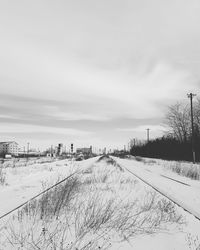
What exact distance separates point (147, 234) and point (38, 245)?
2.16 metres

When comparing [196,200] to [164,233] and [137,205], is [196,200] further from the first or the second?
[164,233]

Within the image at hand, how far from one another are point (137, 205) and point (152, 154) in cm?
6340

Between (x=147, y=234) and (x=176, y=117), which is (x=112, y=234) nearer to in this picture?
(x=147, y=234)

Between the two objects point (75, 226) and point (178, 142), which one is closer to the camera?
point (75, 226)

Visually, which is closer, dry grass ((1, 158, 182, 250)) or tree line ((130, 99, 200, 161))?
dry grass ((1, 158, 182, 250))

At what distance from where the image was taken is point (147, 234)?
214 inches

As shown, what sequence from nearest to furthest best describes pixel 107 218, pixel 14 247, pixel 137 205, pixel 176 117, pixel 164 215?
1. pixel 14 247
2. pixel 107 218
3. pixel 164 215
4. pixel 137 205
5. pixel 176 117

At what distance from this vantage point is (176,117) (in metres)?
69.8

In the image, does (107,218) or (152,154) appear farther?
(152,154)

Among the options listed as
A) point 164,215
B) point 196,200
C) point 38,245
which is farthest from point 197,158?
point 38,245

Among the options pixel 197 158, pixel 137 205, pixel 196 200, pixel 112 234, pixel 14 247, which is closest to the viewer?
pixel 14 247

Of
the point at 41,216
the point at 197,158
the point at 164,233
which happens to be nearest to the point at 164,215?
the point at 164,233

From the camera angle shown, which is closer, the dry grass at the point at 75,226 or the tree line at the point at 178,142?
the dry grass at the point at 75,226

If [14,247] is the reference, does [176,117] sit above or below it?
above
